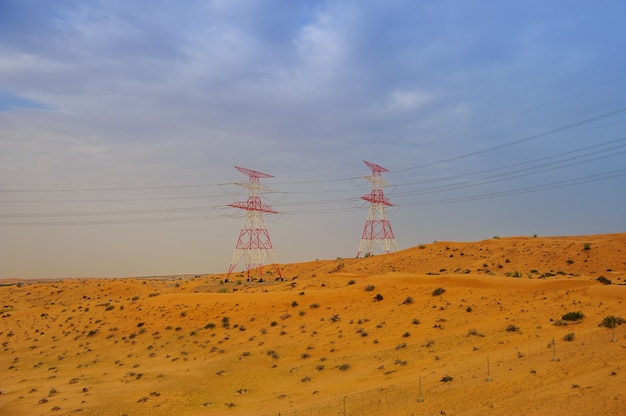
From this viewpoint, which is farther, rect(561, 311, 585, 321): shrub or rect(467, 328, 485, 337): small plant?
rect(467, 328, 485, 337): small plant

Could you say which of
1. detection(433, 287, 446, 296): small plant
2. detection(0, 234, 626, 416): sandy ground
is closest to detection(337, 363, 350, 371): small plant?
detection(0, 234, 626, 416): sandy ground

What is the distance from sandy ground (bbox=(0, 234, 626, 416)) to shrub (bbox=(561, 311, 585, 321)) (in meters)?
0.56

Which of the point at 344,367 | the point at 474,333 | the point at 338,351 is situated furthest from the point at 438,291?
the point at 344,367

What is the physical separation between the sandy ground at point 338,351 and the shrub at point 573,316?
0.56 m

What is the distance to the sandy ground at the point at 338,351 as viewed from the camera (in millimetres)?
17656

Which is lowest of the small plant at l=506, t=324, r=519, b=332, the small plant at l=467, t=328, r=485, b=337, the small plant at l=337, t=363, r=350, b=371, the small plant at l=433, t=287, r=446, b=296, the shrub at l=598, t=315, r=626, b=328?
the small plant at l=337, t=363, r=350, b=371

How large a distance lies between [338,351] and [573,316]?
537 inches

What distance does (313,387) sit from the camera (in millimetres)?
22891

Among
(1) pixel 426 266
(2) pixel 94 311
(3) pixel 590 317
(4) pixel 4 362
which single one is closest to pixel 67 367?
(4) pixel 4 362

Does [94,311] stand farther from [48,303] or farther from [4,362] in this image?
[48,303]

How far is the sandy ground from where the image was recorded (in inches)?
695

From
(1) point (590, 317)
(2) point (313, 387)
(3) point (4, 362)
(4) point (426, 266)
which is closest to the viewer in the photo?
(2) point (313, 387)

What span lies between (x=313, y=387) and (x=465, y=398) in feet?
27.8

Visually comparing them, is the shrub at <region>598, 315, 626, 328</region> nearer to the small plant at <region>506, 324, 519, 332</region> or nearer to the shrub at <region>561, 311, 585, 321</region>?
the shrub at <region>561, 311, 585, 321</region>
